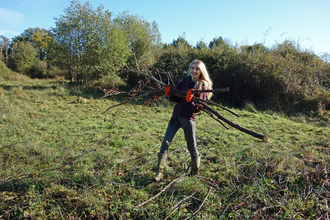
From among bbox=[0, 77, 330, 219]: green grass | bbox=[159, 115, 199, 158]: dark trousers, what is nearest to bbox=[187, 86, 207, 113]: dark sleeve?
bbox=[159, 115, 199, 158]: dark trousers

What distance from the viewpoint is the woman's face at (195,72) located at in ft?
10.4

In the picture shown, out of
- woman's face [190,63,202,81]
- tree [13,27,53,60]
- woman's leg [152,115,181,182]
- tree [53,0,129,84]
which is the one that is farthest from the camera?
tree [13,27,53,60]

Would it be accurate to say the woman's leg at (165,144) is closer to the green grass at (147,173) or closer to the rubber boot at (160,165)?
the rubber boot at (160,165)

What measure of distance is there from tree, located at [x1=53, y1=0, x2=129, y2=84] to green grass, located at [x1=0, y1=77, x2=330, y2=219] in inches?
263

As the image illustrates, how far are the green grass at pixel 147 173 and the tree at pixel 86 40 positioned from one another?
21.9 feet

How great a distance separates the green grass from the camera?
2.68 metres

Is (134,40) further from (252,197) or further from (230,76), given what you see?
(252,197)

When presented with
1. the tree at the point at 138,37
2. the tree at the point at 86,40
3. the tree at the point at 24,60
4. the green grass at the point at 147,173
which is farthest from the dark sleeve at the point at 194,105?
the tree at the point at 24,60

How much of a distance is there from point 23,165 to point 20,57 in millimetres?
24807

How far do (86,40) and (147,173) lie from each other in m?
11.0

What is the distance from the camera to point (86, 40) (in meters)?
12.0

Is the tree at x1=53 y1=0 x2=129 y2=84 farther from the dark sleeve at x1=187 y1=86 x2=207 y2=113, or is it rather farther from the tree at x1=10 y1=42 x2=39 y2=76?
the tree at x1=10 y1=42 x2=39 y2=76

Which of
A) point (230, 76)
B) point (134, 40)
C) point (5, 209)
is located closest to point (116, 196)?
point (5, 209)

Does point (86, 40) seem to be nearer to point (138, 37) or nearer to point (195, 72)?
point (138, 37)
